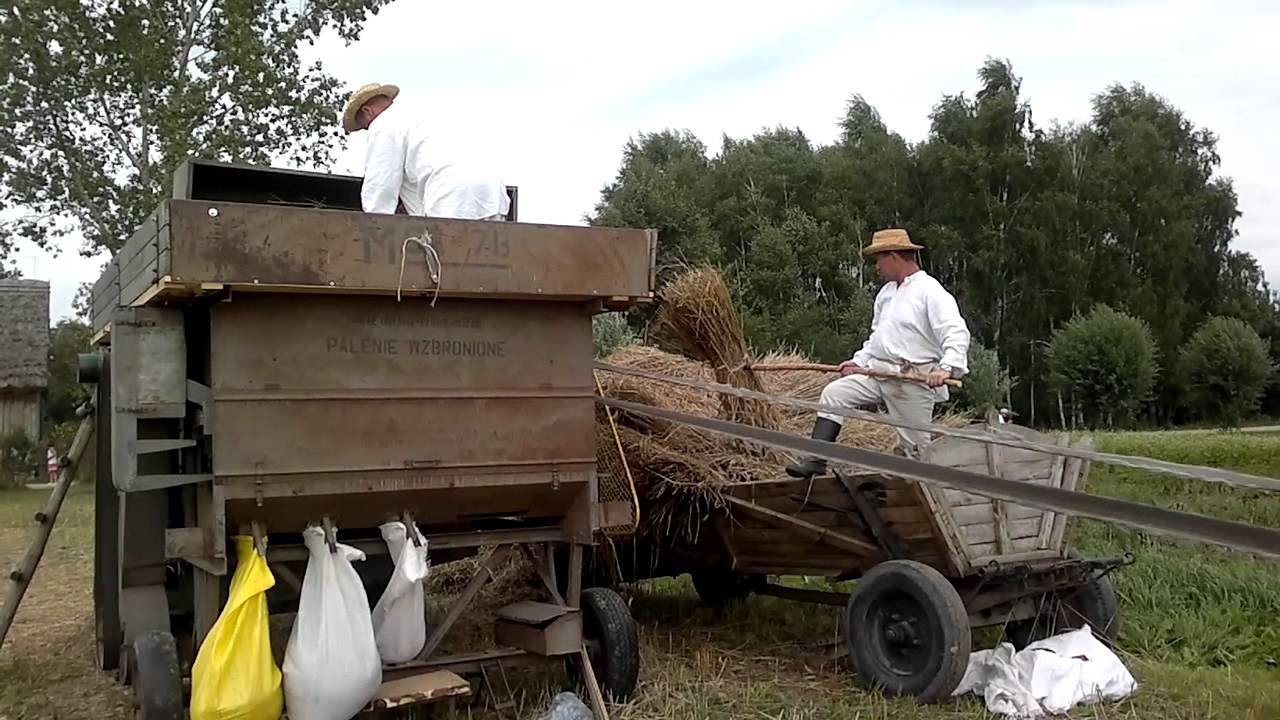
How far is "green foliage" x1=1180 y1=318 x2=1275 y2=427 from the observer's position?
3662 centimetres

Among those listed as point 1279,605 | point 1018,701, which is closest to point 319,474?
point 1018,701

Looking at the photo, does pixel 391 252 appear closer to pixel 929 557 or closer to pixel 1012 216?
pixel 929 557

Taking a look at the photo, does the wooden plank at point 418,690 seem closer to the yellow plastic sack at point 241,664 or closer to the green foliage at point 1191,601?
the yellow plastic sack at point 241,664

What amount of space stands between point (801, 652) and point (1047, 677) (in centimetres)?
132

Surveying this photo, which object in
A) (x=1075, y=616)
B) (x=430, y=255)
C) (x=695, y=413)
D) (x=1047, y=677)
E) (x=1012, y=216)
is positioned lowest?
(x=1047, y=677)

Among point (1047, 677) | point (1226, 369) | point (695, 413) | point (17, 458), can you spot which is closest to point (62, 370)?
point (17, 458)

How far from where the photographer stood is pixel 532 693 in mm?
4801

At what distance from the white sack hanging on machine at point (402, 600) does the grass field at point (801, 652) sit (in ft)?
2.09

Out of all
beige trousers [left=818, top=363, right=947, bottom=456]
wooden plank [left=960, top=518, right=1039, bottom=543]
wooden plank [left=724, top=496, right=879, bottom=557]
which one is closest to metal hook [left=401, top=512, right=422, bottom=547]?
wooden plank [left=724, top=496, right=879, bottom=557]

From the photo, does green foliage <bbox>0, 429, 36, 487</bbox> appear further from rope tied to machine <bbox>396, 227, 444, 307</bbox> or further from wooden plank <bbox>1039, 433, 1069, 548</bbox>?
wooden plank <bbox>1039, 433, 1069, 548</bbox>

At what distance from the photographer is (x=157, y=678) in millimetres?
3926

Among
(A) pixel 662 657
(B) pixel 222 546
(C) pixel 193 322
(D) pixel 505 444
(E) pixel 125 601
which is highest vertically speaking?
(C) pixel 193 322

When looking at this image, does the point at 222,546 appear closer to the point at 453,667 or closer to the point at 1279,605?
the point at 453,667

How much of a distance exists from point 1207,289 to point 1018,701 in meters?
41.7
